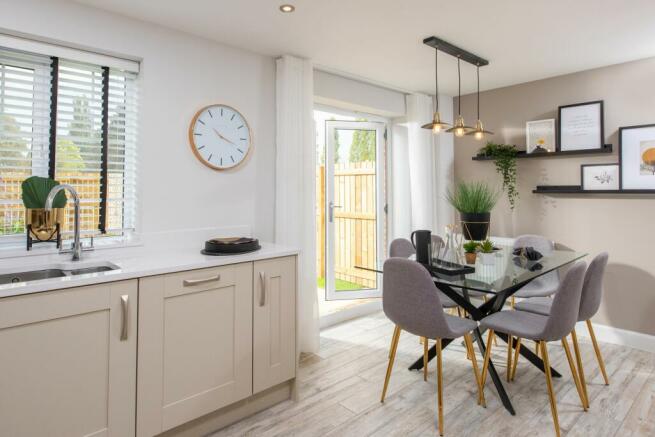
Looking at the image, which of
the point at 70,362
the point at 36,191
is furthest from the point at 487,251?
the point at 36,191

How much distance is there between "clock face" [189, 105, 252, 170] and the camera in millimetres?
2693

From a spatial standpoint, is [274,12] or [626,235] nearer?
[274,12]

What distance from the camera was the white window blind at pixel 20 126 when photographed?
2.13 meters

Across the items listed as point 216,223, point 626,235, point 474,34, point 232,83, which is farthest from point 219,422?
point 626,235

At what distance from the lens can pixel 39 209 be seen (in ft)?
6.73

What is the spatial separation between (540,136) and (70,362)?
159 inches

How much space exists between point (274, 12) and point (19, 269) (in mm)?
1978

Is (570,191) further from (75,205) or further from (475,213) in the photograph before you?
(75,205)

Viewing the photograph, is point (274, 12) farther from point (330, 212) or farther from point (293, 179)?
point (330, 212)

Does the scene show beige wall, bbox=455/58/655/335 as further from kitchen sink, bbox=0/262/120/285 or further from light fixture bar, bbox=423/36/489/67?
kitchen sink, bbox=0/262/120/285

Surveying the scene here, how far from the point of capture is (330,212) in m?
4.14

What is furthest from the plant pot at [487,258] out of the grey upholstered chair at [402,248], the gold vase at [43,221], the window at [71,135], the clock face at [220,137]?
the gold vase at [43,221]

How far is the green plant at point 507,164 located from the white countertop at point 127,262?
8.38 feet

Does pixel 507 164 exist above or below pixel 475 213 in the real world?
above
